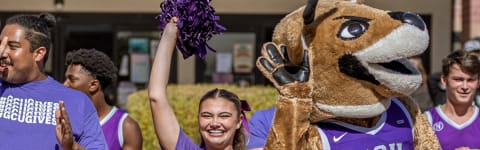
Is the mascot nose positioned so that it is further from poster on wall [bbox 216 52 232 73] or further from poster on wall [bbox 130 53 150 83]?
poster on wall [bbox 130 53 150 83]

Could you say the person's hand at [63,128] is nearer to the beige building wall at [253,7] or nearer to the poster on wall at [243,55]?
the beige building wall at [253,7]

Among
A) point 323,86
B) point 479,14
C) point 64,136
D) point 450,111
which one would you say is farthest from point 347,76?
point 479,14

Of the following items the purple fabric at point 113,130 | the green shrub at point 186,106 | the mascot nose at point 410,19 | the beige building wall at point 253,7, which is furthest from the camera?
the beige building wall at point 253,7

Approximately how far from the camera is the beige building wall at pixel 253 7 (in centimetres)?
1039

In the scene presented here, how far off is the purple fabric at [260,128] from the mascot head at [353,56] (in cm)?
38

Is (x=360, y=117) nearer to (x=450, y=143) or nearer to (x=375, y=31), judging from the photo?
(x=375, y=31)

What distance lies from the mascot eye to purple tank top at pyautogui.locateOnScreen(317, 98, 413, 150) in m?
0.40

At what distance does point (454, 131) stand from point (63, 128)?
8.05ft

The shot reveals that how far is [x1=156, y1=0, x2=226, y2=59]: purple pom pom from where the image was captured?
317cm

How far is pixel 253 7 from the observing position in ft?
34.7

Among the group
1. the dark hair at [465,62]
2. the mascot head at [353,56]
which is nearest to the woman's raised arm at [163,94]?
the mascot head at [353,56]

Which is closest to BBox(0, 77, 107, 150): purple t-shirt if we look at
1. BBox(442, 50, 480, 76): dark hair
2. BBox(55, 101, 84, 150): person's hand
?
BBox(55, 101, 84, 150): person's hand

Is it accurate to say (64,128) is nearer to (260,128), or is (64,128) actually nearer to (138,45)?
(260,128)

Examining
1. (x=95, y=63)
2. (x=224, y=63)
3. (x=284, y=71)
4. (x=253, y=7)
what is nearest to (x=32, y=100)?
(x=284, y=71)
